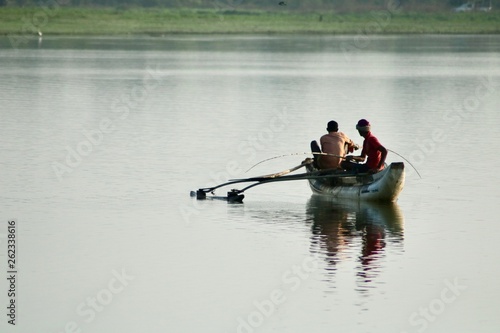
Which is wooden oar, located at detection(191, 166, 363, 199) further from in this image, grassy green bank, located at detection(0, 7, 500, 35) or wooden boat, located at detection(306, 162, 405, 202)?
grassy green bank, located at detection(0, 7, 500, 35)

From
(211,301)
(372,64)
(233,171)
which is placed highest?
(372,64)

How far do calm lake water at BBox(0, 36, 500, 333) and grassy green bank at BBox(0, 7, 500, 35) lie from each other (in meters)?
66.9

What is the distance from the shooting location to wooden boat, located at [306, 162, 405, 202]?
25.7m

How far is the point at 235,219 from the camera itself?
984 inches

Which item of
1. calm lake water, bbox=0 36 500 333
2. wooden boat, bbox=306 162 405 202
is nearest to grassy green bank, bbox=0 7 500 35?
calm lake water, bbox=0 36 500 333

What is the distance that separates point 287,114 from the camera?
46219mm

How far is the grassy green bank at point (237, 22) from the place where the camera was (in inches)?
4808

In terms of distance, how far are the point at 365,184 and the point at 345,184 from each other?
0.54 m

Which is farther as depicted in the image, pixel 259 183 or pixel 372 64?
pixel 372 64

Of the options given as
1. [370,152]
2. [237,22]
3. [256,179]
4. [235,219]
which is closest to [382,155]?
[370,152]

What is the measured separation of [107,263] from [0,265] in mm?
1558

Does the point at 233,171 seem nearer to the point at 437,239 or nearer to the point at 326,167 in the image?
the point at 326,167

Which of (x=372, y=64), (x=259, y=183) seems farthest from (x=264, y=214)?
(x=372, y=64)

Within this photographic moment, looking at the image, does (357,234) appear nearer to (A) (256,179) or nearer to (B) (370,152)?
(B) (370,152)
